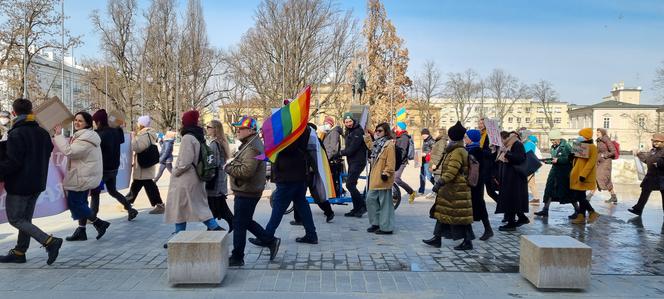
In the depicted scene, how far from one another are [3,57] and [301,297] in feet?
92.5

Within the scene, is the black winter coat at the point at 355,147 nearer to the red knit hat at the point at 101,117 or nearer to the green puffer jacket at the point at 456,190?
the green puffer jacket at the point at 456,190

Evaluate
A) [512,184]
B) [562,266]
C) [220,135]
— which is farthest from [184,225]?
[512,184]

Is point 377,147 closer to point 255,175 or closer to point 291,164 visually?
point 291,164

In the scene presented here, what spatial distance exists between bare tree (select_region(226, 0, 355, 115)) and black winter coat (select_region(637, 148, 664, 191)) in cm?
3119

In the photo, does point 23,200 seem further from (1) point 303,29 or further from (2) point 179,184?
(1) point 303,29

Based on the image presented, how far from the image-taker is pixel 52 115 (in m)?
6.36

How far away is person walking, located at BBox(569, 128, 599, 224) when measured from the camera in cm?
864

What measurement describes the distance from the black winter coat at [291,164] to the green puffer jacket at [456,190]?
1.73 meters

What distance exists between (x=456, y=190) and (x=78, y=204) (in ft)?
15.5

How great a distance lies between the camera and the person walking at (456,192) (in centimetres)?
630

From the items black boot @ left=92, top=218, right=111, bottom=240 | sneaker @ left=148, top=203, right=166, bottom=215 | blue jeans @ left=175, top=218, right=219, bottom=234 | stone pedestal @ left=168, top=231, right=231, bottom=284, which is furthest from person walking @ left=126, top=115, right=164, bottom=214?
stone pedestal @ left=168, top=231, right=231, bottom=284

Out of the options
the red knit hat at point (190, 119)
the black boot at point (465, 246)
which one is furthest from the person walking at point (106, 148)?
the black boot at point (465, 246)

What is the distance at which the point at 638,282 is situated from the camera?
5.16 metres

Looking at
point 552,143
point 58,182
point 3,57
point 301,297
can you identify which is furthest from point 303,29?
point 301,297
